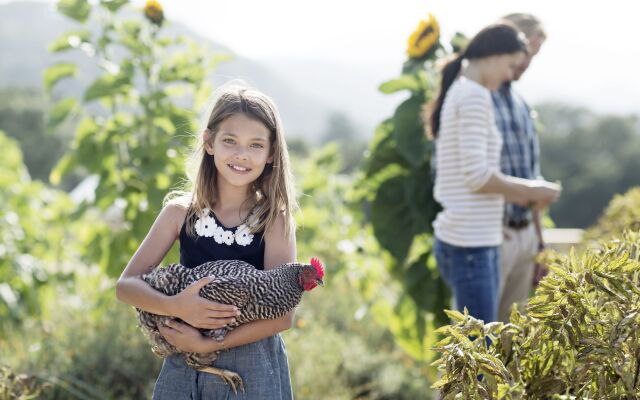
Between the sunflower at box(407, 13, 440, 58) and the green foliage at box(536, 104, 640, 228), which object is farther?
the green foliage at box(536, 104, 640, 228)

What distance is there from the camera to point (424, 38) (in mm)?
3506

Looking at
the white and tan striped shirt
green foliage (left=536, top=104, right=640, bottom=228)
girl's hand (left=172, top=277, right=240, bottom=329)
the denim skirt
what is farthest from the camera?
green foliage (left=536, top=104, right=640, bottom=228)

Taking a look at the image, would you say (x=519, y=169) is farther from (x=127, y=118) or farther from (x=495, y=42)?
(x=127, y=118)

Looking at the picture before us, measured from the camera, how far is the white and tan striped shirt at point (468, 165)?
108 inches

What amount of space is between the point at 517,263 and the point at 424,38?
3.71ft

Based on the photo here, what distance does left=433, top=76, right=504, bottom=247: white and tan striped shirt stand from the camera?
2744 mm

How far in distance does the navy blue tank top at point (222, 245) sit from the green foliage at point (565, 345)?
571 millimetres

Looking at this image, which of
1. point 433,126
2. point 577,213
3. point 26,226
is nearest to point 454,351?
point 433,126

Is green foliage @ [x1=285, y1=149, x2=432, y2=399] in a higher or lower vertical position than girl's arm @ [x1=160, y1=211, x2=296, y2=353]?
lower

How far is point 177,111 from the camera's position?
3652 millimetres

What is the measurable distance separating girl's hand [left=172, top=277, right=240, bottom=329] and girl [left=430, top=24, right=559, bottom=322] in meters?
1.36

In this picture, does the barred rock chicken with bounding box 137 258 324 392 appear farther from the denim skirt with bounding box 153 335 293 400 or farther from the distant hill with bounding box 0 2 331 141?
the distant hill with bounding box 0 2 331 141

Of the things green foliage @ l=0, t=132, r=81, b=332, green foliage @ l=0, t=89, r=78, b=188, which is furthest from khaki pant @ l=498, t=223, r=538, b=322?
green foliage @ l=0, t=89, r=78, b=188

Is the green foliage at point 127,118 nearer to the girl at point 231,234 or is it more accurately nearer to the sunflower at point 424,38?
the sunflower at point 424,38
